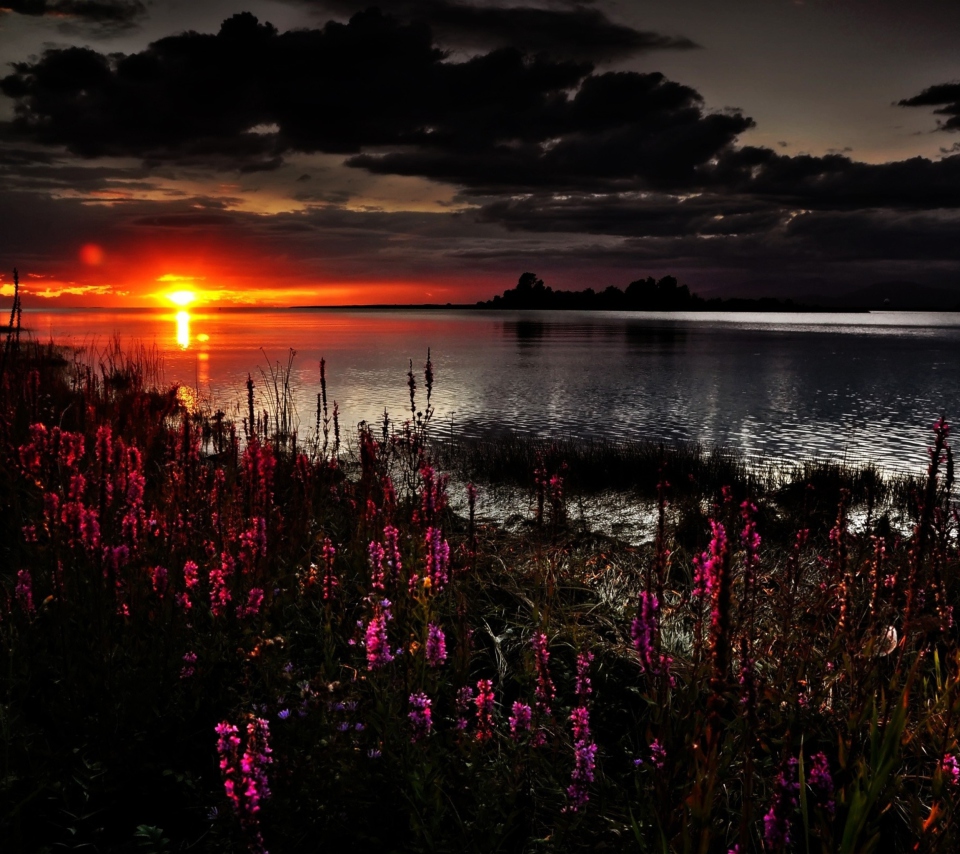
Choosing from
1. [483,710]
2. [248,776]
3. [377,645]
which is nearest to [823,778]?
[483,710]

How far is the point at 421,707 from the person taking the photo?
9.75 feet

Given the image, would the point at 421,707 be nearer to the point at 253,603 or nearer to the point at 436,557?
the point at 436,557

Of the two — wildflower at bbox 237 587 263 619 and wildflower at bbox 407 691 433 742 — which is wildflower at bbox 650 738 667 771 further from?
wildflower at bbox 237 587 263 619

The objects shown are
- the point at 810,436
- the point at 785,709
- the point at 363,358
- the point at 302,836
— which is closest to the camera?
the point at 302,836

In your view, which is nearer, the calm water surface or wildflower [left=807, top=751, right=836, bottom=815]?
wildflower [left=807, top=751, right=836, bottom=815]

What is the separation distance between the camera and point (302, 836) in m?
2.65

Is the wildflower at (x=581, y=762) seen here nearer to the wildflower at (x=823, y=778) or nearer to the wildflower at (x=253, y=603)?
the wildflower at (x=823, y=778)

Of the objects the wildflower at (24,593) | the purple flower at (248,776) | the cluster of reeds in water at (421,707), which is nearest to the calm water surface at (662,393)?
the cluster of reeds in water at (421,707)

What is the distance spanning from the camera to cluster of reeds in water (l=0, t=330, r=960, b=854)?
2.47m

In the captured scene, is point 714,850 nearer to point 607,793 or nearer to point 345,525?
point 607,793

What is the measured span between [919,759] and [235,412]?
22136 millimetres

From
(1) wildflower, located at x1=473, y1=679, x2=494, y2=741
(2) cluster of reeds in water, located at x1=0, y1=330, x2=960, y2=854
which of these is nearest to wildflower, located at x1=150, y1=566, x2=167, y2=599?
(2) cluster of reeds in water, located at x1=0, y1=330, x2=960, y2=854

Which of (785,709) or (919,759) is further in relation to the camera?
(785,709)

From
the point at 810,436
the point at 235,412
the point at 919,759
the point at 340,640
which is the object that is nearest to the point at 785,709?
the point at 919,759
